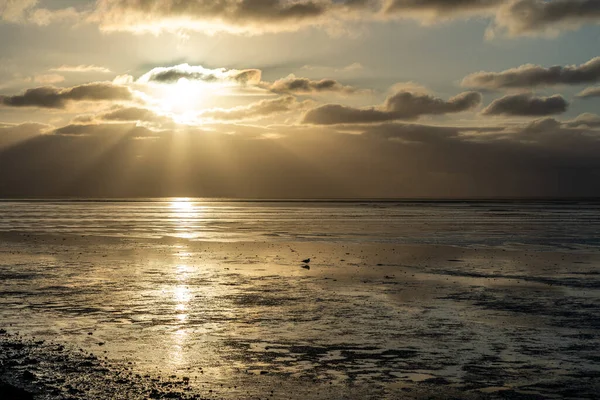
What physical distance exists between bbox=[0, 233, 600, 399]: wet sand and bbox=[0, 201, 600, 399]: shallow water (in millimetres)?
55

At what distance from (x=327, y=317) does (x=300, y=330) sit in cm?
198

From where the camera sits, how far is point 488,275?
29.0 meters

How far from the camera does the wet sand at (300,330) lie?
39.9ft

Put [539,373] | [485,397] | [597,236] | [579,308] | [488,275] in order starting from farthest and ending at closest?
1. [597,236]
2. [488,275]
3. [579,308]
4. [539,373]
5. [485,397]

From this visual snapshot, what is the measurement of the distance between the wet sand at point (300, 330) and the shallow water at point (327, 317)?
0.06 meters

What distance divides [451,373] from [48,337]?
9702 millimetres

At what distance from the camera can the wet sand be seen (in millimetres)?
12148

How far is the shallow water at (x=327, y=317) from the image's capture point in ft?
41.9

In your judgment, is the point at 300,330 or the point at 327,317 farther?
the point at 327,317

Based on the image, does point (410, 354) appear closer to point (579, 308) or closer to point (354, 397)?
point (354, 397)

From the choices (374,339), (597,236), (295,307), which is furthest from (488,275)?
(597,236)

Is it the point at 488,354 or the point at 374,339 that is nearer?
the point at 488,354

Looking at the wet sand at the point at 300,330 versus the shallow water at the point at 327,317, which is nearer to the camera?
the wet sand at the point at 300,330

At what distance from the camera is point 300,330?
16.9 m
